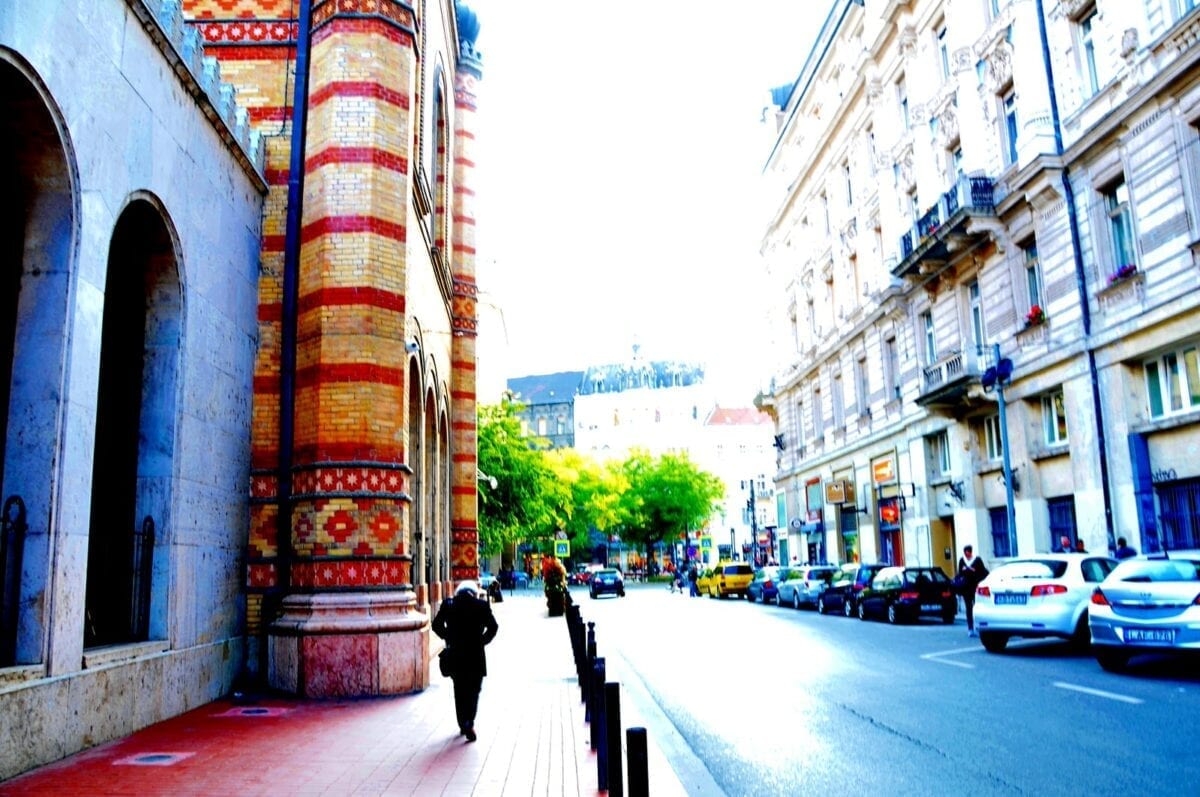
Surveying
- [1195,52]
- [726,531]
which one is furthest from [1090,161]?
[726,531]

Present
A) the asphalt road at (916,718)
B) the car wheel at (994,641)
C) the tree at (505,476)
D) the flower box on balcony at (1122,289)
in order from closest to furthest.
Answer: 1. the asphalt road at (916,718)
2. the car wheel at (994,641)
3. the flower box on balcony at (1122,289)
4. the tree at (505,476)

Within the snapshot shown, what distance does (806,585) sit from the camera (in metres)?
30.4

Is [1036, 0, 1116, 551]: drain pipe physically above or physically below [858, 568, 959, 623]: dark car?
above

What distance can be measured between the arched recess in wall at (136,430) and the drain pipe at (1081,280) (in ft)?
61.1

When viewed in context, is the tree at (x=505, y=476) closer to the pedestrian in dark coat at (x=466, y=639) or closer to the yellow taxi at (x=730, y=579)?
the yellow taxi at (x=730, y=579)

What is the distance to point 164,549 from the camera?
396 inches

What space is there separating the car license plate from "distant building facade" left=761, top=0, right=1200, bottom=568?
8.40m

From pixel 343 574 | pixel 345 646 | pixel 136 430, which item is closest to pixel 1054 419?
pixel 343 574

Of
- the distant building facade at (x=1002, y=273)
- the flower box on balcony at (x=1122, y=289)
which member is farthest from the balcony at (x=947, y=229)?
the flower box on balcony at (x=1122, y=289)

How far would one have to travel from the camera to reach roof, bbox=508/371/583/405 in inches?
4397

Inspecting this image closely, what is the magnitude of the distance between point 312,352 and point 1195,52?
16.3 m

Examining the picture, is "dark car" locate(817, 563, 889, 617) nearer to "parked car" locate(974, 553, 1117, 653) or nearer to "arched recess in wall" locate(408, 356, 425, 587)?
"parked car" locate(974, 553, 1117, 653)

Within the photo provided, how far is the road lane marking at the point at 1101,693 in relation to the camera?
32.6ft

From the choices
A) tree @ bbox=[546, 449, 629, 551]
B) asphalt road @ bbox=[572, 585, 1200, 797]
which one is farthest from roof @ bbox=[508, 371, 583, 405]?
asphalt road @ bbox=[572, 585, 1200, 797]
